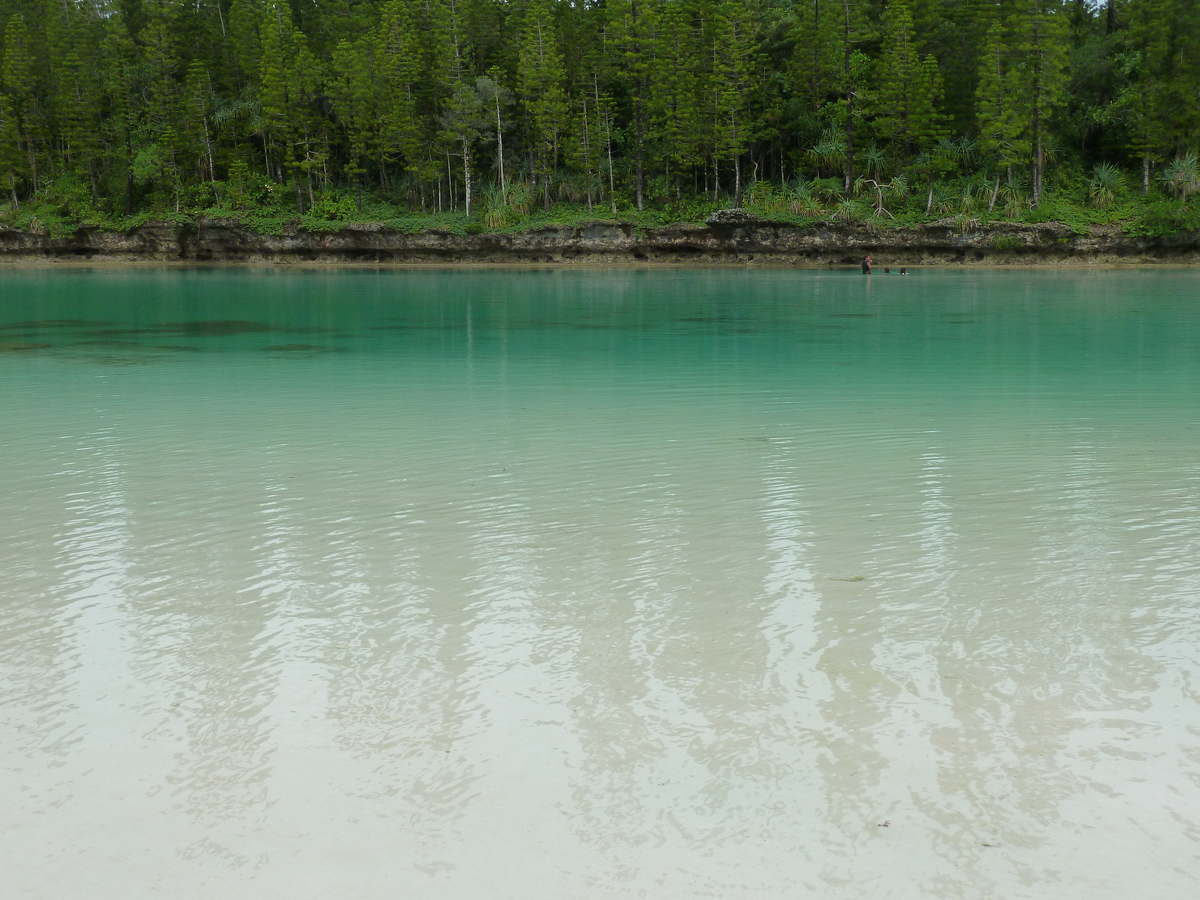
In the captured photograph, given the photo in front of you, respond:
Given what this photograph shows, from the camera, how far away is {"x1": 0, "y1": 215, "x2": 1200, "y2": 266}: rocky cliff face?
41.6 metres

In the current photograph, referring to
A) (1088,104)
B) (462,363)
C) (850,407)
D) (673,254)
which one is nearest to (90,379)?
(462,363)

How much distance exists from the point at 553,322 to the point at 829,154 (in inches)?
1259

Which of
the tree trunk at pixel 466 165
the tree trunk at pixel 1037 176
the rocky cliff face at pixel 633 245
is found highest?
the tree trunk at pixel 466 165

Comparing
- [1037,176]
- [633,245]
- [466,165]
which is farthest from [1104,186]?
[466,165]

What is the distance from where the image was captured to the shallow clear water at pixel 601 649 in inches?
109

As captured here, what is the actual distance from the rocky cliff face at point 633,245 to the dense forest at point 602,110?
1.09 m

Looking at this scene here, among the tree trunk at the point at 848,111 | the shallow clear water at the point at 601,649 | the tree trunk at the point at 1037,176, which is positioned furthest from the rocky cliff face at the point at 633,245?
the shallow clear water at the point at 601,649

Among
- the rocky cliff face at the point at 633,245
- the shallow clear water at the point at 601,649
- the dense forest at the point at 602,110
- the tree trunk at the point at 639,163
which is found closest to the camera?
Answer: the shallow clear water at the point at 601,649

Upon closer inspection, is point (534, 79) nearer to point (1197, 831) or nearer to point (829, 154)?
point (829, 154)

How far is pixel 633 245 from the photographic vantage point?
4791 cm

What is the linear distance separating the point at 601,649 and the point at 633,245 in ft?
148

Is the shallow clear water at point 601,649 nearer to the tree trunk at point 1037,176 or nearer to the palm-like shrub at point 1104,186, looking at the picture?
the tree trunk at point 1037,176

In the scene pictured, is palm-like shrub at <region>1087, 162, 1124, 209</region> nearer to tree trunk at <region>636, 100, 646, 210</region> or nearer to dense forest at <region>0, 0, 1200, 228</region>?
dense forest at <region>0, 0, 1200, 228</region>

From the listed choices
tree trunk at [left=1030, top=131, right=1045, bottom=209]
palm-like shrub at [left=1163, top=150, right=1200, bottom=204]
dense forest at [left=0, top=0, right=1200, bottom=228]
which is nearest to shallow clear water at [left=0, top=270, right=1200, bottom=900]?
tree trunk at [left=1030, top=131, right=1045, bottom=209]
